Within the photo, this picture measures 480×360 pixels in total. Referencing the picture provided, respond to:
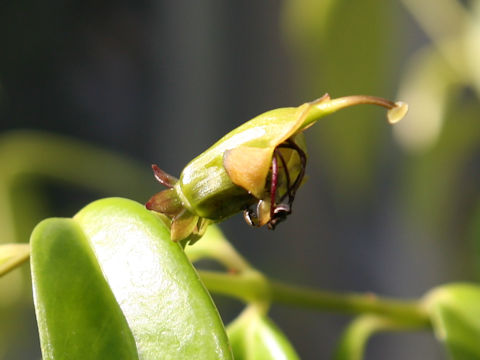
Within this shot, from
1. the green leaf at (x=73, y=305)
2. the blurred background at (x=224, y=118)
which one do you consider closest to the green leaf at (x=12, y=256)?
the green leaf at (x=73, y=305)

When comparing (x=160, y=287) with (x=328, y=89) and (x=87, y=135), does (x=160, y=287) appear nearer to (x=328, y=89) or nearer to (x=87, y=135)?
(x=328, y=89)

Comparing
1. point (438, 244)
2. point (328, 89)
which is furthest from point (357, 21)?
point (438, 244)

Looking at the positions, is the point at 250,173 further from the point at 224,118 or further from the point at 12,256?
the point at 224,118

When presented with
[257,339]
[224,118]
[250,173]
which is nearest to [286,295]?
[257,339]

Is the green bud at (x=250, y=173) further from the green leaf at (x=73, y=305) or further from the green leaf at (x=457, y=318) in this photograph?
the green leaf at (x=457, y=318)

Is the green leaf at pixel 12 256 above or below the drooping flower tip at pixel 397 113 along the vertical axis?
below

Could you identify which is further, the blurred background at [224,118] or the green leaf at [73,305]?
the blurred background at [224,118]
